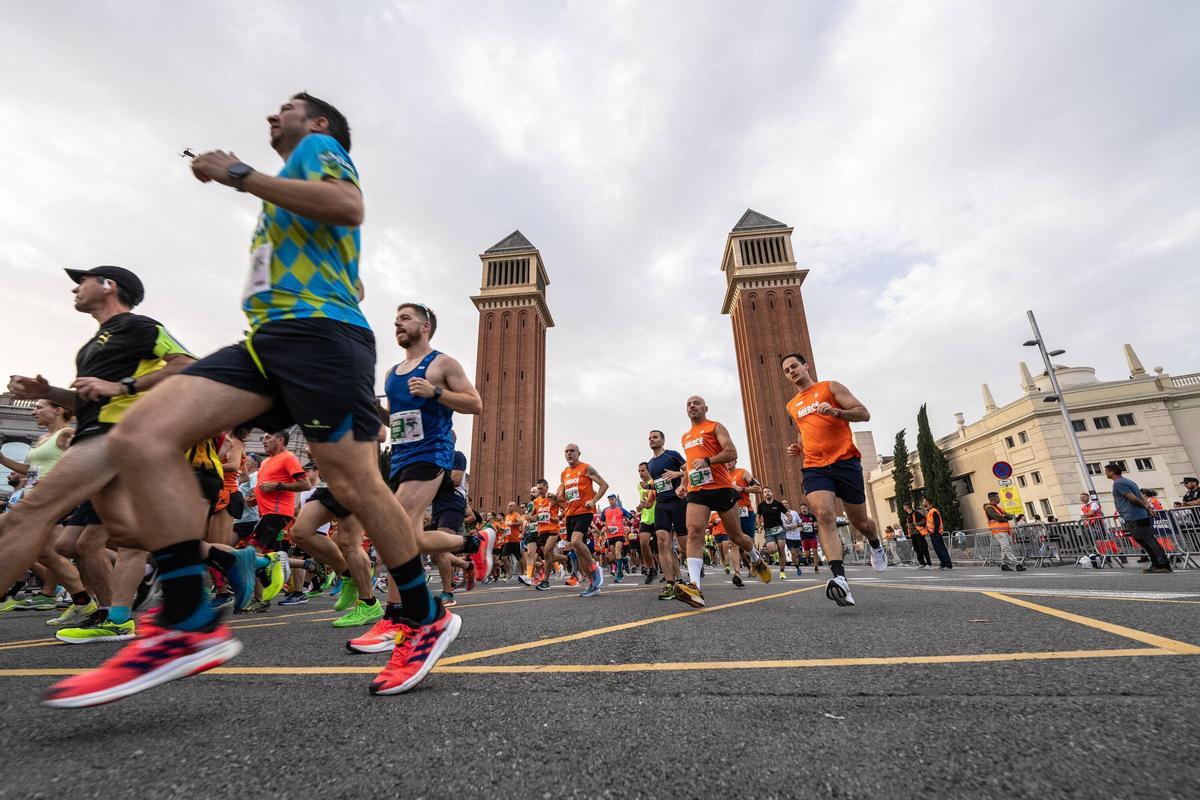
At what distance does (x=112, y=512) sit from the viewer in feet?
8.87

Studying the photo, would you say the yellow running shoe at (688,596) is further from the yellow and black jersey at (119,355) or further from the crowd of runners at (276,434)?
the yellow and black jersey at (119,355)

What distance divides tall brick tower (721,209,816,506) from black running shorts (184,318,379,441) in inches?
2060

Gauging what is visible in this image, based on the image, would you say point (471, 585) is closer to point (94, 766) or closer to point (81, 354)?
point (81, 354)

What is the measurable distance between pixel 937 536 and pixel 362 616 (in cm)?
1562

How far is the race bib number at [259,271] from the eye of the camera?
197cm

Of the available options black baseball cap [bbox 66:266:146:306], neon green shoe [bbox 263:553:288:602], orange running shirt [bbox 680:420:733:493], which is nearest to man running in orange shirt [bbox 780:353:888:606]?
orange running shirt [bbox 680:420:733:493]

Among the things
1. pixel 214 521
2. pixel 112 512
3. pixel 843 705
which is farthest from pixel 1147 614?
pixel 214 521

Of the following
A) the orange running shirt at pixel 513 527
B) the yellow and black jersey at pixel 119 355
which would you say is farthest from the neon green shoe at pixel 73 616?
the orange running shirt at pixel 513 527

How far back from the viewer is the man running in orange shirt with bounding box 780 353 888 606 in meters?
4.71

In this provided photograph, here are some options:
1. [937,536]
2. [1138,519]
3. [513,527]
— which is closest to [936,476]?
[937,536]

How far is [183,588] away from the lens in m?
1.69

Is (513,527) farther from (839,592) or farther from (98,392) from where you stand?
(98,392)

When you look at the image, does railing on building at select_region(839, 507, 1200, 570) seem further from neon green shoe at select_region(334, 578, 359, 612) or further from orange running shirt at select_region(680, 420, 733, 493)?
neon green shoe at select_region(334, 578, 359, 612)

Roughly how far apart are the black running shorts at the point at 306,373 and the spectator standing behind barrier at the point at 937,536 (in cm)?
1538
